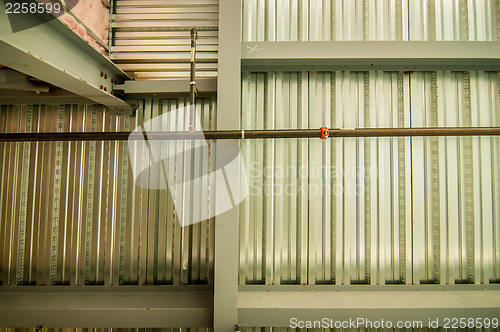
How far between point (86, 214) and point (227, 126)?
1727 millimetres

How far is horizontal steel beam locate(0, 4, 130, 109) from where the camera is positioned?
123cm

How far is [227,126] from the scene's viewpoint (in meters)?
1.88

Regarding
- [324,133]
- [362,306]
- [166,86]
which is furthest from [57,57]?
[362,306]

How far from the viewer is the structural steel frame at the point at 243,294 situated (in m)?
1.89

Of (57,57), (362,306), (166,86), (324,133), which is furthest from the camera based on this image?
(166,86)

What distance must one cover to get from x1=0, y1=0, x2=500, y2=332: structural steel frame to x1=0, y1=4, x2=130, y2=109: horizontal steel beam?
2 cm

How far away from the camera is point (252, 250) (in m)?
2.25

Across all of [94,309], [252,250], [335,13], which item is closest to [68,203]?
[94,309]

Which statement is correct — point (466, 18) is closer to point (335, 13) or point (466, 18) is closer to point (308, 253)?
point (335, 13)

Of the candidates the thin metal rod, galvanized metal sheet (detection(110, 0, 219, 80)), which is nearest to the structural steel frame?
the thin metal rod

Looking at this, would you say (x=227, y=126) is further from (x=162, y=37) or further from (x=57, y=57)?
(x=162, y=37)

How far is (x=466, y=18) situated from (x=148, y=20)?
315 centimetres

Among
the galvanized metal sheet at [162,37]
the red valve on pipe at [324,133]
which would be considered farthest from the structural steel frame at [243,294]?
the red valve on pipe at [324,133]

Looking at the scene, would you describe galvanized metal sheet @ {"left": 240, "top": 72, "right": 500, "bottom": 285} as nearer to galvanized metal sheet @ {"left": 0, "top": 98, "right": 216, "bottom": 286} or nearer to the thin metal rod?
the thin metal rod
